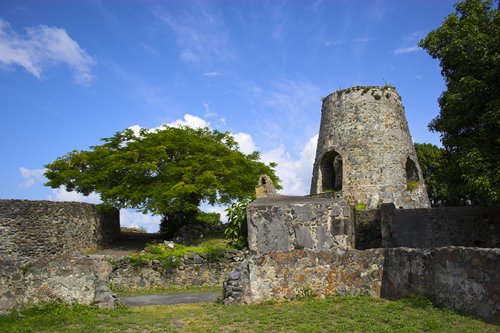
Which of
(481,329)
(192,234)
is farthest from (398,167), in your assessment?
(481,329)

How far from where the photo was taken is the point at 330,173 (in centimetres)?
2492

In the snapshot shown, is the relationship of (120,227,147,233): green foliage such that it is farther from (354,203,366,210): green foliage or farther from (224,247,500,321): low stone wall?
(224,247,500,321): low stone wall

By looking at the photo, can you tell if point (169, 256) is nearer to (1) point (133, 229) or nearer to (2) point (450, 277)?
(2) point (450, 277)

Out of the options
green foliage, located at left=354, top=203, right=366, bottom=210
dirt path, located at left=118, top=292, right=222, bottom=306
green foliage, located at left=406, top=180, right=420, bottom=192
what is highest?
green foliage, located at left=406, top=180, right=420, bottom=192

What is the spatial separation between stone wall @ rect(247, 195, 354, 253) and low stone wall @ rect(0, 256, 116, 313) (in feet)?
17.6

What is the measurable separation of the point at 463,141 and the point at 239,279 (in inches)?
337

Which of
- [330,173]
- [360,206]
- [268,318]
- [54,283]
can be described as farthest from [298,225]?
[330,173]

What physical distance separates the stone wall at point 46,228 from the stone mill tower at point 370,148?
468 inches

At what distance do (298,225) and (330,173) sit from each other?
39.8 feet

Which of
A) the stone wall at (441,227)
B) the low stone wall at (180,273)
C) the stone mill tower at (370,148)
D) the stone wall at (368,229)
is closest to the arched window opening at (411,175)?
the stone mill tower at (370,148)

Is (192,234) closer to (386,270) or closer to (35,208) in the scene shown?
(35,208)

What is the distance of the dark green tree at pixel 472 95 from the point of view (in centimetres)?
1241

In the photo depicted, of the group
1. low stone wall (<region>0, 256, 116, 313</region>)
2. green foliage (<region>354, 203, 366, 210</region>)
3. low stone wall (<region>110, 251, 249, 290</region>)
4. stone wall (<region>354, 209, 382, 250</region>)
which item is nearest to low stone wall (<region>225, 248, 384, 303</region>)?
low stone wall (<region>0, 256, 116, 313</region>)

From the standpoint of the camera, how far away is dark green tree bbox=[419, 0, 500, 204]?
1241 centimetres
